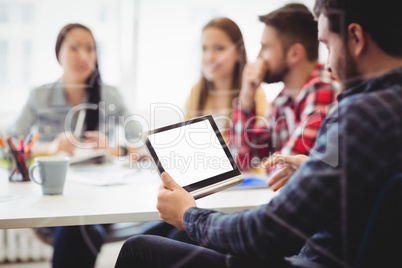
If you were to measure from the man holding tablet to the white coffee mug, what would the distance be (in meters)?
0.35

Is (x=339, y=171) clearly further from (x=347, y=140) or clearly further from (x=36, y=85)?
(x=36, y=85)

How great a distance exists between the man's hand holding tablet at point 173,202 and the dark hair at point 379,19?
1.46 ft

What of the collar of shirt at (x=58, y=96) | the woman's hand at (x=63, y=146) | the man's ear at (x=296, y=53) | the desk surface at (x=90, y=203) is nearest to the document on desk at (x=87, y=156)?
the woman's hand at (x=63, y=146)

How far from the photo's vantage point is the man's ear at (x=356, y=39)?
2.40 feet

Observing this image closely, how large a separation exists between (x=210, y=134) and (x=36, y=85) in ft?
5.01

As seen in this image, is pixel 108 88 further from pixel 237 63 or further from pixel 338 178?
pixel 338 178

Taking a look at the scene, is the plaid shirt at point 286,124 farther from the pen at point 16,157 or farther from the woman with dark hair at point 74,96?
the pen at point 16,157

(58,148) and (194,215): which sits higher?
(194,215)

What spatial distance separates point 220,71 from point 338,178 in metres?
1.69

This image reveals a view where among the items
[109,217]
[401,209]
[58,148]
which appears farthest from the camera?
[58,148]

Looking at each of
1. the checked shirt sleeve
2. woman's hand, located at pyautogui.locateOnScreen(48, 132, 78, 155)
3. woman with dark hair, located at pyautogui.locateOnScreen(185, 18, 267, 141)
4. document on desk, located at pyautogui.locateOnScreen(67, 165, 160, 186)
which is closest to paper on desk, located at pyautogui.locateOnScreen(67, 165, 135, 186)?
document on desk, located at pyautogui.locateOnScreen(67, 165, 160, 186)

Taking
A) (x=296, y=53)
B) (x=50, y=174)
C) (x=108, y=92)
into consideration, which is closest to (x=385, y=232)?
(x=50, y=174)

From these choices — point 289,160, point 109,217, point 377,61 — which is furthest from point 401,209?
point 109,217

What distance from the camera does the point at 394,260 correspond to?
0.59 m
